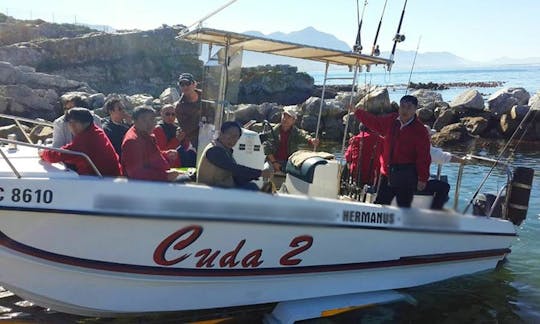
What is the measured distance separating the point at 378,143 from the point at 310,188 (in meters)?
1.37

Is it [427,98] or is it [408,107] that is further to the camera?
[427,98]

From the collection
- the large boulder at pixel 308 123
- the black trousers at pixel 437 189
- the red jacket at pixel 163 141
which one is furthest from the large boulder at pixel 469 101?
the red jacket at pixel 163 141

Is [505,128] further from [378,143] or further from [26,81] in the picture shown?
[26,81]

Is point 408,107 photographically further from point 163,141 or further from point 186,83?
point 163,141

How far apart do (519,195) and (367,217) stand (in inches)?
102

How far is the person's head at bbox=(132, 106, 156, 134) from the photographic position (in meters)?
4.15

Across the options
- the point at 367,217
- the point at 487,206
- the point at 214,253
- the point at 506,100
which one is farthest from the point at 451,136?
the point at 214,253

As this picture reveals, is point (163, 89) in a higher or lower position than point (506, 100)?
lower

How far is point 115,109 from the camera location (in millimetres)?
5445

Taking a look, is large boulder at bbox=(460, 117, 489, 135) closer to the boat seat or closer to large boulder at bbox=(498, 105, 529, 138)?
large boulder at bbox=(498, 105, 529, 138)

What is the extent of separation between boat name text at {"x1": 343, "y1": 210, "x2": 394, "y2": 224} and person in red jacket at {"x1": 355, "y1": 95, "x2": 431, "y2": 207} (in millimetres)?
368

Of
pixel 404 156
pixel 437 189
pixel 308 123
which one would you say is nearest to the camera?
pixel 404 156

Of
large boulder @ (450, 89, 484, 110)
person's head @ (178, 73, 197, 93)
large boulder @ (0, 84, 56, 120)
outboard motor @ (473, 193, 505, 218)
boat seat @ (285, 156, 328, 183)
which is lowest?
large boulder @ (0, 84, 56, 120)

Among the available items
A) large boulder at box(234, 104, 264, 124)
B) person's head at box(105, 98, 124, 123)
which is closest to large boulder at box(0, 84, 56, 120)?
large boulder at box(234, 104, 264, 124)
